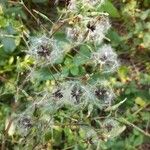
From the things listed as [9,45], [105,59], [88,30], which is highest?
[88,30]

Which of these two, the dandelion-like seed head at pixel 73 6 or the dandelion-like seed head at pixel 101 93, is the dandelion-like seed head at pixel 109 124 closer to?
the dandelion-like seed head at pixel 101 93

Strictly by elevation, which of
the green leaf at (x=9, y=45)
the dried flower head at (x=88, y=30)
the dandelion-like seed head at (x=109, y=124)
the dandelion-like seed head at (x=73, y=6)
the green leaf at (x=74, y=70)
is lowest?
the green leaf at (x=9, y=45)

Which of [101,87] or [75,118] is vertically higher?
[101,87]

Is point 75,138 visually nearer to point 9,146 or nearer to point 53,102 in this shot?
point 9,146

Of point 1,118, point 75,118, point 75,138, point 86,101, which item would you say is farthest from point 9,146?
point 86,101

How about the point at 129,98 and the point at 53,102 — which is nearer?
the point at 53,102

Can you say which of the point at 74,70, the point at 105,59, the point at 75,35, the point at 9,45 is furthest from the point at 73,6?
the point at 9,45

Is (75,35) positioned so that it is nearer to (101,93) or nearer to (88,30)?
(88,30)

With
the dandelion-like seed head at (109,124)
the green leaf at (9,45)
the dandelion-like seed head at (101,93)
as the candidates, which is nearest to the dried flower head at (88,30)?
A: the dandelion-like seed head at (101,93)
